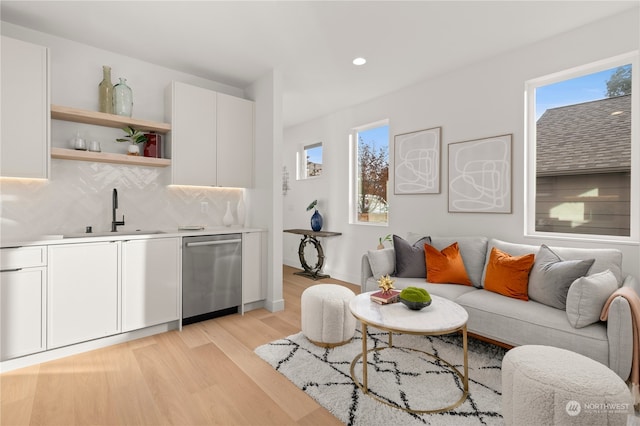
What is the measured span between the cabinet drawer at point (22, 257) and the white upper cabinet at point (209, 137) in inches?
50.1

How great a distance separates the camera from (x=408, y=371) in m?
2.23

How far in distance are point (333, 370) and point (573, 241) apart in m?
2.39

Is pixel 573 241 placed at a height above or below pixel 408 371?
above

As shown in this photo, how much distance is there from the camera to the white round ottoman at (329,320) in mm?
2600

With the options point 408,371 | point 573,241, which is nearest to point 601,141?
point 573,241

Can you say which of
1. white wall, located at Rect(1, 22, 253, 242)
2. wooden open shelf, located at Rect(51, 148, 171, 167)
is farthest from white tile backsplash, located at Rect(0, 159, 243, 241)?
wooden open shelf, located at Rect(51, 148, 171, 167)

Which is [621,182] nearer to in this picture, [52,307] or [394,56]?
[394,56]

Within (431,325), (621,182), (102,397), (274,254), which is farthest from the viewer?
(274,254)

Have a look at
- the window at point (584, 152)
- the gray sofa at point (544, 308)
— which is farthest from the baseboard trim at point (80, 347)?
the window at point (584, 152)

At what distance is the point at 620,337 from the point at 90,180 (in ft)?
14.3

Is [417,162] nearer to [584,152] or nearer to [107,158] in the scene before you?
[584,152]

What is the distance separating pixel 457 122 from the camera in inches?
140

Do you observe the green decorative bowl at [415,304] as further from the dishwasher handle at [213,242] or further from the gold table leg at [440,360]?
the dishwasher handle at [213,242]

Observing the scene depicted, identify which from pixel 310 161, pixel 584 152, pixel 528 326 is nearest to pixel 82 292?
pixel 528 326
